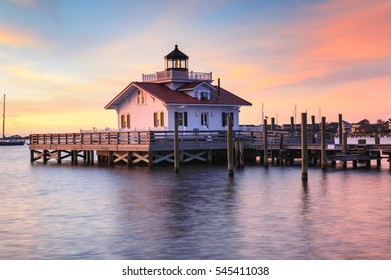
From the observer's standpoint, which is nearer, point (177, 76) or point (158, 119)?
point (158, 119)

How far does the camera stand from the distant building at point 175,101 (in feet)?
156

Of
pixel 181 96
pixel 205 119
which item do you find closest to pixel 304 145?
pixel 205 119

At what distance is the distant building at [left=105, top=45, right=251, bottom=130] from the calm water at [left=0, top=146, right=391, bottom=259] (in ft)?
35.2

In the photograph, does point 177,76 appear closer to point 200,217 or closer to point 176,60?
point 176,60

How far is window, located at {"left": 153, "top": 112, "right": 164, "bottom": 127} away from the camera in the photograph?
47.4 meters

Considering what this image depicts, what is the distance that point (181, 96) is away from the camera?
48.6 meters

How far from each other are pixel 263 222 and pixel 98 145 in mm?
27792

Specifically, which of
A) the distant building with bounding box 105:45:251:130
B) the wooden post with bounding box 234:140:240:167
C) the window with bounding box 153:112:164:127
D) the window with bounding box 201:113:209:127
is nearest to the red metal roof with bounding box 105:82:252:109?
the distant building with bounding box 105:45:251:130

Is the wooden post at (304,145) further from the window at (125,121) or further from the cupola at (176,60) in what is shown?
the window at (125,121)

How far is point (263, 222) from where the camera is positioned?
2055 cm

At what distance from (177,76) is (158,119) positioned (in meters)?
4.73

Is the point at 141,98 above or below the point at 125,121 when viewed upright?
above

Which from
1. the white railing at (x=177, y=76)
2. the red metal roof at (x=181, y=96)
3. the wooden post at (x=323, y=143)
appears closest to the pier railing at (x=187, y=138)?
the red metal roof at (x=181, y=96)
